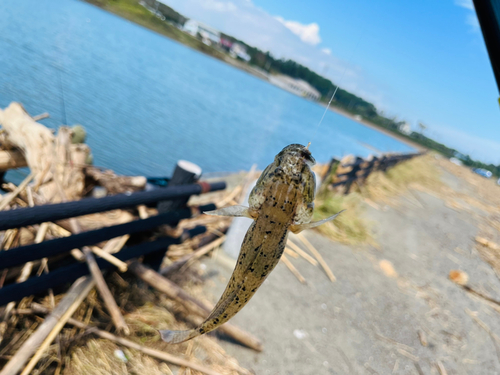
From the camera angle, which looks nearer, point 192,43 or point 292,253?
point 292,253

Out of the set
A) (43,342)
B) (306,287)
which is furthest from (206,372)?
(306,287)

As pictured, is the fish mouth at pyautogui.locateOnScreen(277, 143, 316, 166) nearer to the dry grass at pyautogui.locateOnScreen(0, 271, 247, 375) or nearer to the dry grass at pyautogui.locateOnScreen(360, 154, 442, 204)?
the dry grass at pyautogui.locateOnScreen(0, 271, 247, 375)

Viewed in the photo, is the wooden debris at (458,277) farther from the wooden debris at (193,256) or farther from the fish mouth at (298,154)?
the fish mouth at (298,154)

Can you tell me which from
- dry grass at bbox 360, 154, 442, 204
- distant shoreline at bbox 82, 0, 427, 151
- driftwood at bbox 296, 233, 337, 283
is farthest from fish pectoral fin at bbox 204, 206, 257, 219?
dry grass at bbox 360, 154, 442, 204

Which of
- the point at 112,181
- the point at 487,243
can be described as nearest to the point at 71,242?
the point at 112,181

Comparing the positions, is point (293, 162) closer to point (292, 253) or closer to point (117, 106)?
point (292, 253)

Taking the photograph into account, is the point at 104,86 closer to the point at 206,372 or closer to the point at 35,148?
the point at 35,148
